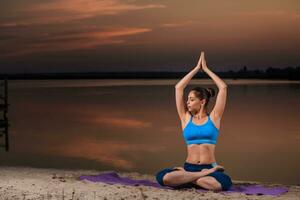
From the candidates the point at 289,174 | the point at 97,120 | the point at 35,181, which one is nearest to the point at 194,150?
the point at 35,181

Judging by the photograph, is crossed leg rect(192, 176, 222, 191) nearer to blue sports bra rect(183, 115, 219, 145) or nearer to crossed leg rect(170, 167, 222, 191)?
crossed leg rect(170, 167, 222, 191)

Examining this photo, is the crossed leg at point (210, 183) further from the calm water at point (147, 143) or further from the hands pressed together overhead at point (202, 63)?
the calm water at point (147, 143)

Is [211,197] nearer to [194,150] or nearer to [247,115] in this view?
[194,150]

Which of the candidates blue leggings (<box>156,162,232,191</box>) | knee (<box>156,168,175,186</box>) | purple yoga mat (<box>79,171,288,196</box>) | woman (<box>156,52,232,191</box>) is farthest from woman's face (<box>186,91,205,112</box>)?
purple yoga mat (<box>79,171,288,196</box>)

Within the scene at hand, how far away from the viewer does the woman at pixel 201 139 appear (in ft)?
27.1

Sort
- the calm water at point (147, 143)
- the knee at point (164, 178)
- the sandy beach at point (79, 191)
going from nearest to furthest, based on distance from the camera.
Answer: the sandy beach at point (79, 191)
the knee at point (164, 178)
the calm water at point (147, 143)

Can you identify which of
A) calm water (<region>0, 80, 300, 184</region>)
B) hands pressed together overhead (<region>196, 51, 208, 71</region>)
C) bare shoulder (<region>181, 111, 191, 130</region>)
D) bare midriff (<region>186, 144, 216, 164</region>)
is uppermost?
hands pressed together overhead (<region>196, 51, 208, 71</region>)

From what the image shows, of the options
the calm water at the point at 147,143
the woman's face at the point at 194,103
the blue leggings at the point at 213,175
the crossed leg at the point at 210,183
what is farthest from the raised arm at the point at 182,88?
the calm water at the point at 147,143

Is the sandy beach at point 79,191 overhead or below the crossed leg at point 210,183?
below

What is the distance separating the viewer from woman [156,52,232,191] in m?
8.25

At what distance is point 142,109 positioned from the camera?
38.3 metres

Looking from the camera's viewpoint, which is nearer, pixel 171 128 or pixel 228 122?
pixel 171 128

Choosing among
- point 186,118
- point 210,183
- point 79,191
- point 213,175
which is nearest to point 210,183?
point 210,183

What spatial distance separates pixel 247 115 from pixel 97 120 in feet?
27.3
